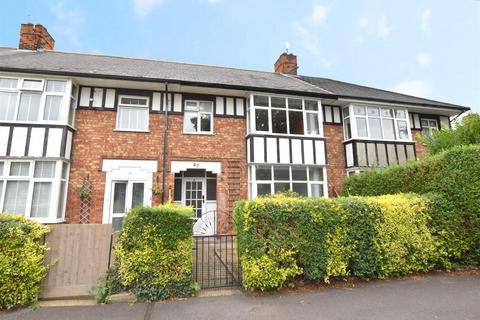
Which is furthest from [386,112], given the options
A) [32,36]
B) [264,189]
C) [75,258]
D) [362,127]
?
[32,36]

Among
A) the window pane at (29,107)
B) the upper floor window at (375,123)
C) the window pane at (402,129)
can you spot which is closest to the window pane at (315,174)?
the upper floor window at (375,123)

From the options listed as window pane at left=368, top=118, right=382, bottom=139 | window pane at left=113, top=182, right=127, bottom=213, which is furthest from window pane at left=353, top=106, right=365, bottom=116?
window pane at left=113, top=182, right=127, bottom=213

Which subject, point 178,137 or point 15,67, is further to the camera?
point 178,137

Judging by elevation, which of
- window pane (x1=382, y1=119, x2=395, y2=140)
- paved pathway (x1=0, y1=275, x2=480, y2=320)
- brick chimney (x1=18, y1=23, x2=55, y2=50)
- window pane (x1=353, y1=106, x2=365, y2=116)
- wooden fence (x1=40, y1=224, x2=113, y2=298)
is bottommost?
paved pathway (x1=0, y1=275, x2=480, y2=320)

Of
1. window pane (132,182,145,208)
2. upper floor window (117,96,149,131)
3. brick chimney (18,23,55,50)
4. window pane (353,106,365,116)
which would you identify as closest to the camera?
window pane (132,182,145,208)

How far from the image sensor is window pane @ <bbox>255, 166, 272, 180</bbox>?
1042 cm

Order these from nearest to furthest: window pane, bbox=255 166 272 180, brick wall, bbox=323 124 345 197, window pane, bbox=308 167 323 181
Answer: window pane, bbox=255 166 272 180, window pane, bbox=308 167 323 181, brick wall, bbox=323 124 345 197

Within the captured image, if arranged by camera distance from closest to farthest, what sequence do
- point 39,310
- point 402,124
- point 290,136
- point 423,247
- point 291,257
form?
1. point 39,310
2. point 291,257
3. point 423,247
4. point 290,136
5. point 402,124

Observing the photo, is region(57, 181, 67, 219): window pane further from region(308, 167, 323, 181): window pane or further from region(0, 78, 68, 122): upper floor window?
region(308, 167, 323, 181): window pane

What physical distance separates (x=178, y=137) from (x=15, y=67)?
5.56m

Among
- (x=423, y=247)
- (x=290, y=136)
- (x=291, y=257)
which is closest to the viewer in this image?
(x=291, y=257)

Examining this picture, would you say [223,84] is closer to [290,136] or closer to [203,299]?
[290,136]

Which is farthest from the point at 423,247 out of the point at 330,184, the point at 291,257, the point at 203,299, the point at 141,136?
the point at 141,136

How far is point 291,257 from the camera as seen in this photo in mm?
5113
